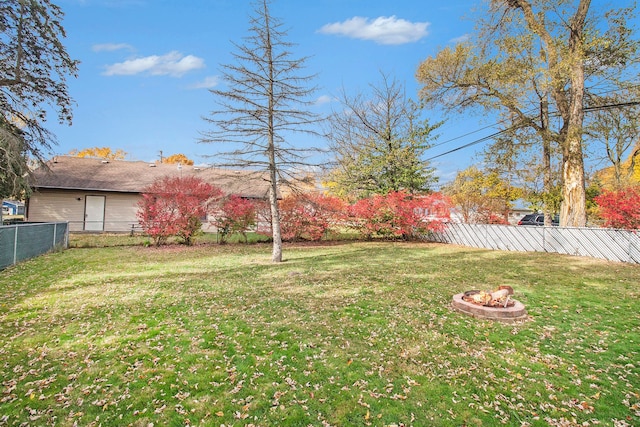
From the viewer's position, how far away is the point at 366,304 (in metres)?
5.68

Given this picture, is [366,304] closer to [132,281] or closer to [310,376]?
[310,376]

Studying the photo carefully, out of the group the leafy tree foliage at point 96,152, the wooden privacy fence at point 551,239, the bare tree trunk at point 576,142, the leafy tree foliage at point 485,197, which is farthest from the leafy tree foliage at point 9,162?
the leafy tree foliage at point 96,152

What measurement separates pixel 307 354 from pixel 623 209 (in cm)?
1336

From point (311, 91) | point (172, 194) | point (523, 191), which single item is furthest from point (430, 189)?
point (172, 194)

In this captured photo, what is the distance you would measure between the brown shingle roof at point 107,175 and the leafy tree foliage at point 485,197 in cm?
1316

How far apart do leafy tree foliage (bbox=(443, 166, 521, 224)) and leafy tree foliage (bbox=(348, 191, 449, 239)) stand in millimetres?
4766

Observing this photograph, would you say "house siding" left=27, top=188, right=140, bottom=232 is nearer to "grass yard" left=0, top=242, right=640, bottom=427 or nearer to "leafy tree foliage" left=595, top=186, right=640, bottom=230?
"grass yard" left=0, top=242, right=640, bottom=427

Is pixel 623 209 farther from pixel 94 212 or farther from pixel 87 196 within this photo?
pixel 87 196

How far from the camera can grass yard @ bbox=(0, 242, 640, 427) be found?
8.95 feet

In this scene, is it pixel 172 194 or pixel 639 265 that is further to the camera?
pixel 172 194

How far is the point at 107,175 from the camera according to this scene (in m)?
19.9

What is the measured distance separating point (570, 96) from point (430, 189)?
761cm

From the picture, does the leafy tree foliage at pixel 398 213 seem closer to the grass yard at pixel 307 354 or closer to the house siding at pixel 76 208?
the grass yard at pixel 307 354

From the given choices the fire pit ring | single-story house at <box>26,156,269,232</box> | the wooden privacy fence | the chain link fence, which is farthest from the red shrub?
the fire pit ring
